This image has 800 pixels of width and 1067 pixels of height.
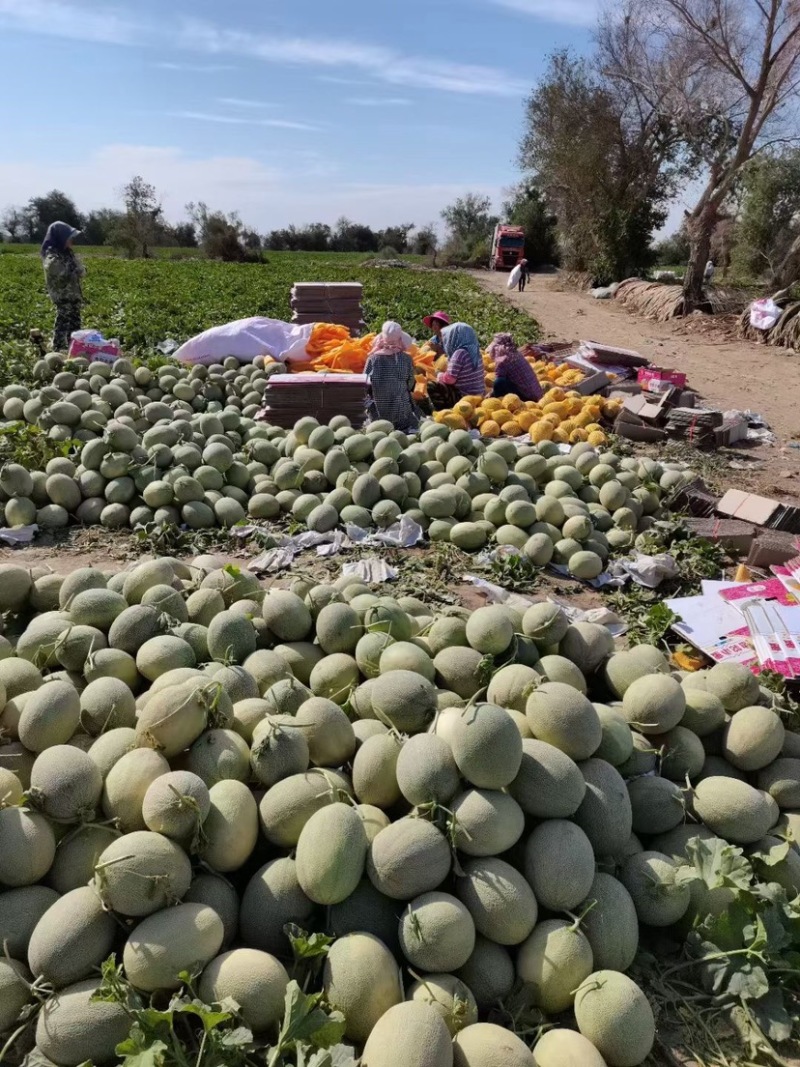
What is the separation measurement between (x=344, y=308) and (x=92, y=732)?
1114cm

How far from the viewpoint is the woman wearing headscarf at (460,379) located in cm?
980

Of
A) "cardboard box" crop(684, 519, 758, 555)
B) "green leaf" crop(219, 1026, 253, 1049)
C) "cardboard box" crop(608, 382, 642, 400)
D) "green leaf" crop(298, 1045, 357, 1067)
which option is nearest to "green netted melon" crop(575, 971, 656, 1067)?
"green leaf" crop(298, 1045, 357, 1067)

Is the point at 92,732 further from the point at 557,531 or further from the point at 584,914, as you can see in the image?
the point at 557,531

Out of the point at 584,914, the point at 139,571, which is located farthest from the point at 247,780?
the point at 139,571

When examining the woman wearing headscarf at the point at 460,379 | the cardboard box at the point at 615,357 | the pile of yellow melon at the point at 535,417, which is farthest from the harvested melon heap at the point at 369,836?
the cardboard box at the point at 615,357

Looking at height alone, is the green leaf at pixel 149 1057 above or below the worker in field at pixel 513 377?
below

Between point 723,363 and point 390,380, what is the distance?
1022cm

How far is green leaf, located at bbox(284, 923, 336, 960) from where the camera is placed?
2.13 m

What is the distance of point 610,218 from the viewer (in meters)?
32.2

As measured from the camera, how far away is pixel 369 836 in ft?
7.98

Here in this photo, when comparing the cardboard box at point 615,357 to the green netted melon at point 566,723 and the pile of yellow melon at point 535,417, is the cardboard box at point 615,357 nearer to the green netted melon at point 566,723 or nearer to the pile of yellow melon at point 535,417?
the pile of yellow melon at point 535,417

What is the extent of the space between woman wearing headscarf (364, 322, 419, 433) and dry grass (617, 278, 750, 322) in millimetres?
16363

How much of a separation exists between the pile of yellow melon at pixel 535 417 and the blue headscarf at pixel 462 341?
2.87 ft

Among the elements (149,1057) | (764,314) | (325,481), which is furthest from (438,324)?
(764,314)
